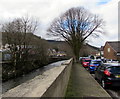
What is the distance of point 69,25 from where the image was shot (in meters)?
38.0

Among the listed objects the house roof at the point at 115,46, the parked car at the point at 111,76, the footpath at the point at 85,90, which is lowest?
the footpath at the point at 85,90

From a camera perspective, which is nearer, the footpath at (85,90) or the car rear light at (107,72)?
the footpath at (85,90)

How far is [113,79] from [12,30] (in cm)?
2032

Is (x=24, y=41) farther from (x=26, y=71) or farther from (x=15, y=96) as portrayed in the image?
(x=15, y=96)

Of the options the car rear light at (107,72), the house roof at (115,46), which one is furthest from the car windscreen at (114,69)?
the house roof at (115,46)

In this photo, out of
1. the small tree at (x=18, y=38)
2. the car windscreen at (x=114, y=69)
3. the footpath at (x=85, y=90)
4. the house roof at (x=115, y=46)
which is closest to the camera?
the footpath at (x=85, y=90)

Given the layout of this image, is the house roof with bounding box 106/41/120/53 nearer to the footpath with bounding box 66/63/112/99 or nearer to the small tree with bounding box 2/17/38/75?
the small tree with bounding box 2/17/38/75

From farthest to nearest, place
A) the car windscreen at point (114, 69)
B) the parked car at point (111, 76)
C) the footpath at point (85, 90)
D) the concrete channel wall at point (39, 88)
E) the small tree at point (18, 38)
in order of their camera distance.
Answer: the small tree at point (18, 38), the car windscreen at point (114, 69), the parked car at point (111, 76), the footpath at point (85, 90), the concrete channel wall at point (39, 88)

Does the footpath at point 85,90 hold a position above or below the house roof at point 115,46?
below

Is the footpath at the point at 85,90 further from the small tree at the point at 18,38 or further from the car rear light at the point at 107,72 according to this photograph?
the small tree at the point at 18,38

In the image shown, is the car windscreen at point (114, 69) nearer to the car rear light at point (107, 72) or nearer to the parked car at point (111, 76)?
the parked car at point (111, 76)

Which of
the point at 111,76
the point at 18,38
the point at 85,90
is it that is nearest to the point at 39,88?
the point at 85,90

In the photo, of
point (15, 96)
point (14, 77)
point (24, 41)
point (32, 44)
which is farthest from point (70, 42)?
point (15, 96)

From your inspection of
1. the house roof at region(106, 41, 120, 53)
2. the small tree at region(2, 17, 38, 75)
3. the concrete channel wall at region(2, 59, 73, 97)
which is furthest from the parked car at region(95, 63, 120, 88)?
the house roof at region(106, 41, 120, 53)
